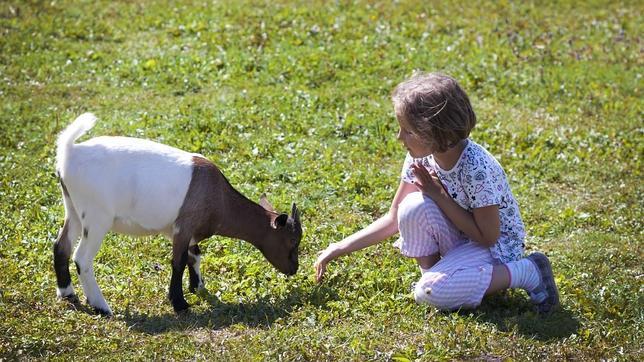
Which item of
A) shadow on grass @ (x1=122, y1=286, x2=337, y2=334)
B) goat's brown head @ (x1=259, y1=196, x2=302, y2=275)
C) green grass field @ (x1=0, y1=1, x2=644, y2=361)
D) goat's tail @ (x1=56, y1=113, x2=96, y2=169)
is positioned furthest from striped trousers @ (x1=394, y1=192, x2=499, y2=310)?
goat's tail @ (x1=56, y1=113, x2=96, y2=169)

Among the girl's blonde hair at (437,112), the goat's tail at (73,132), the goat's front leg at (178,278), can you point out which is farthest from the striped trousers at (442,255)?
the goat's tail at (73,132)

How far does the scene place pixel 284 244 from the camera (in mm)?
6180

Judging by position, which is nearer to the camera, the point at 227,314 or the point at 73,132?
the point at 73,132

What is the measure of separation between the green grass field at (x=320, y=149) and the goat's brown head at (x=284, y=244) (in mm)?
109

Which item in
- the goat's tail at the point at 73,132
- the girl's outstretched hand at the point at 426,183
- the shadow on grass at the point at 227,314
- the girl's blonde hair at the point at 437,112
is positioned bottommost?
the shadow on grass at the point at 227,314

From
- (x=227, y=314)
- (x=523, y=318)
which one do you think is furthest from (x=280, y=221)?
(x=523, y=318)

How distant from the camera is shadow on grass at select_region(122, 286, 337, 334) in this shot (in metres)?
5.49

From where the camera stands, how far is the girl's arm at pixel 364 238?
5.93 metres

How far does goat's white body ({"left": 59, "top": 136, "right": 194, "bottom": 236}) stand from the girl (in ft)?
4.60

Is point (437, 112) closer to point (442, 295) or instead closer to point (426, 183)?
point (426, 183)

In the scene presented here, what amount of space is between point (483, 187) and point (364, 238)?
0.91m

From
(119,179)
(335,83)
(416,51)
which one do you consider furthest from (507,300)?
(416,51)

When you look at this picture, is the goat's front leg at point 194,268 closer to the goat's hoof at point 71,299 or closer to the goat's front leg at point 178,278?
the goat's front leg at point 178,278

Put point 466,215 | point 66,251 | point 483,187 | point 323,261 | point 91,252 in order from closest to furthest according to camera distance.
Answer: point 483,187 → point 466,215 → point 91,252 → point 66,251 → point 323,261
